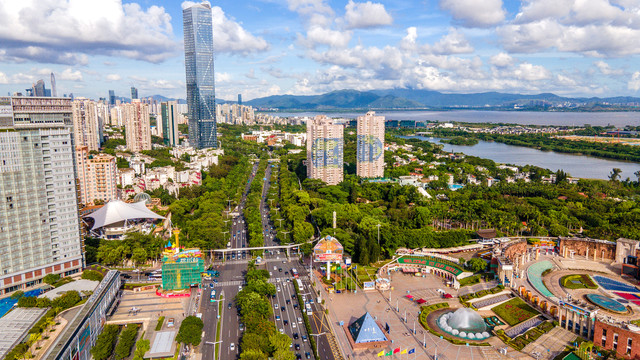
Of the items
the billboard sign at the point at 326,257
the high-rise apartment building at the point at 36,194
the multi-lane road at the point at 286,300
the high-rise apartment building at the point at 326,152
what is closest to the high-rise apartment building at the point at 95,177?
the high-rise apartment building at the point at 36,194

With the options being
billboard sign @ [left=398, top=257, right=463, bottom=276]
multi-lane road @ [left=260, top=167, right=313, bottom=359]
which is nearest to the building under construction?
multi-lane road @ [left=260, top=167, right=313, bottom=359]

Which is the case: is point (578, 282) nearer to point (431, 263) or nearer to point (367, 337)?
point (431, 263)

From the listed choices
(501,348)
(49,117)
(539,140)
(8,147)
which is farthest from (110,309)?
(539,140)

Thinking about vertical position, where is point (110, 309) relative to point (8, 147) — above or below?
below

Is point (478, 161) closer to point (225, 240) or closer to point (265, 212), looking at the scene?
point (265, 212)

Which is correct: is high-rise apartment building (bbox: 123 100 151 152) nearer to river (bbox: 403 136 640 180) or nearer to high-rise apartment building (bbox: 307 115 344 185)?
high-rise apartment building (bbox: 307 115 344 185)
